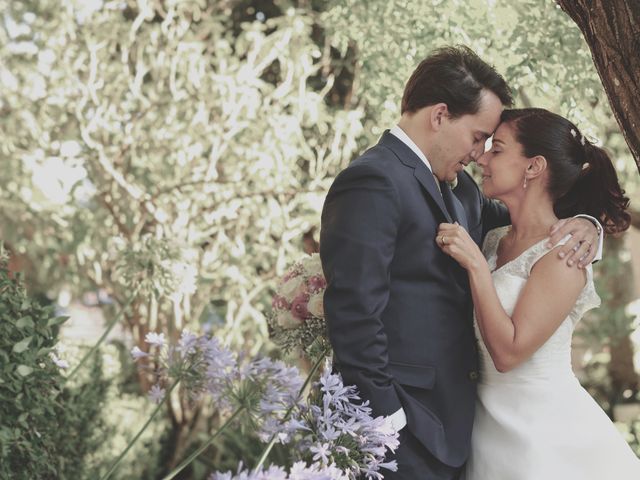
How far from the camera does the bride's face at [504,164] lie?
3027mm

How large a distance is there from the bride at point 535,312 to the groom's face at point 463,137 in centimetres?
8

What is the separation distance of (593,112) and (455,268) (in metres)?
2.90

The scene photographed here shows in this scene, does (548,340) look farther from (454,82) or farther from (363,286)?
(454,82)

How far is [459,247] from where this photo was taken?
9.07ft

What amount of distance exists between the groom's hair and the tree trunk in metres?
0.31

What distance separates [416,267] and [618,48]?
819 mm

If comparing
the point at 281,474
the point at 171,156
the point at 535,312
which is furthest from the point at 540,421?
the point at 171,156

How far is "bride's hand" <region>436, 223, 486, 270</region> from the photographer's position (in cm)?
276

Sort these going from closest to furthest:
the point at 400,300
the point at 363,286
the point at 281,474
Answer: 1. the point at 281,474
2. the point at 363,286
3. the point at 400,300

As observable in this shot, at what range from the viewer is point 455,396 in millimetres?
2834

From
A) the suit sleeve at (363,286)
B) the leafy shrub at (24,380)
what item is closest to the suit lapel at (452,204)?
the suit sleeve at (363,286)

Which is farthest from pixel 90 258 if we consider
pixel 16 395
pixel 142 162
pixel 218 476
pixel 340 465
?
pixel 218 476

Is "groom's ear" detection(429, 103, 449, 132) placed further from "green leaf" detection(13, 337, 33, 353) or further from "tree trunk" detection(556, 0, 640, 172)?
"green leaf" detection(13, 337, 33, 353)

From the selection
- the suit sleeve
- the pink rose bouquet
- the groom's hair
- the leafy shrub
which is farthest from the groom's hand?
the leafy shrub
